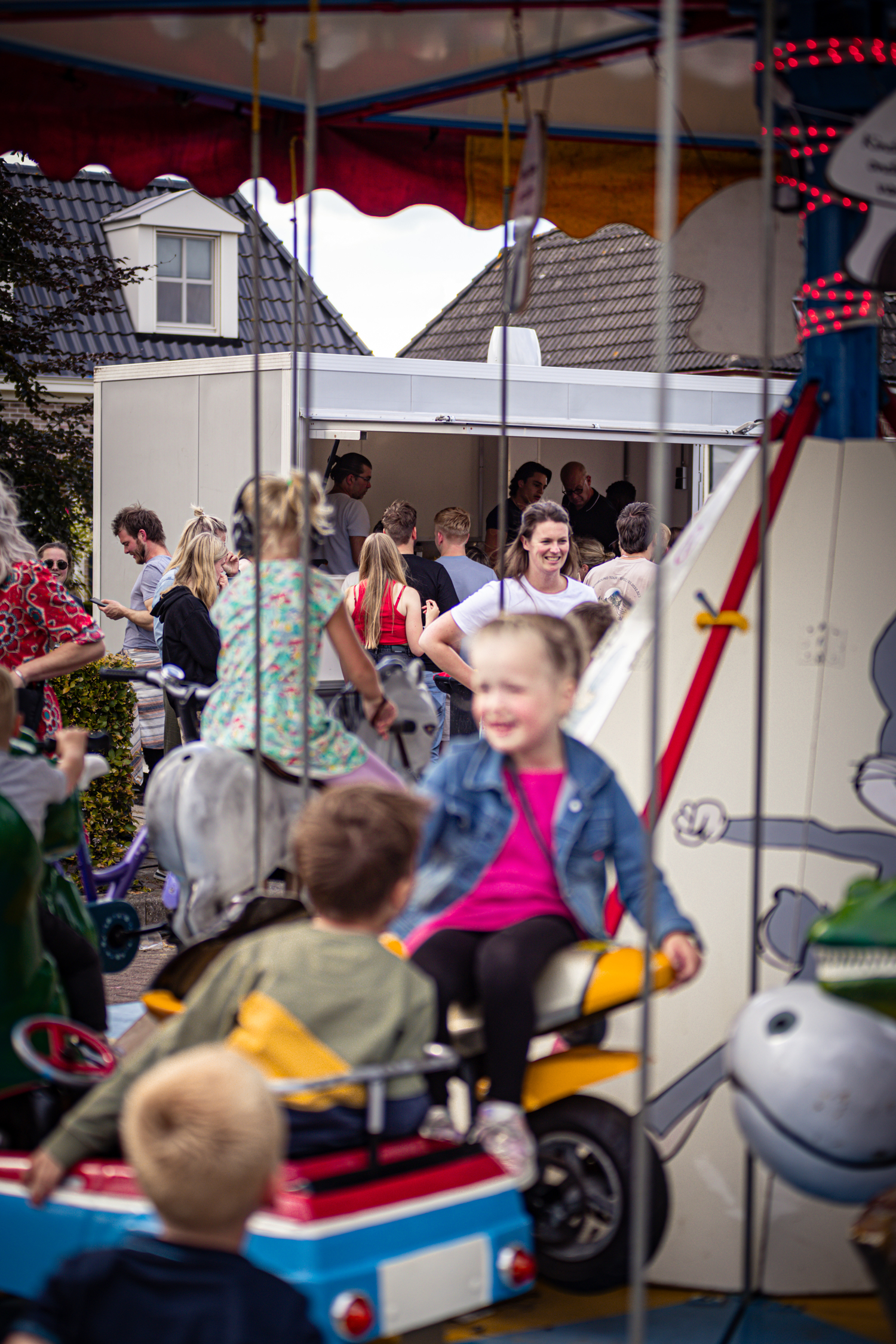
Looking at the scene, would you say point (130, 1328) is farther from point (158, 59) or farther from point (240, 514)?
point (158, 59)

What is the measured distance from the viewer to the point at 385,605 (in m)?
7.87

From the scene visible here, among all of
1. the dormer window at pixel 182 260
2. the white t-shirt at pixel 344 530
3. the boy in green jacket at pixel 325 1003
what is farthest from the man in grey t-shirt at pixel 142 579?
the dormer window at pixel 182 260

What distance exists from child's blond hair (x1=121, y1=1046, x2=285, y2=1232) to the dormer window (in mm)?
17436

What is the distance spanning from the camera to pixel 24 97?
440cm

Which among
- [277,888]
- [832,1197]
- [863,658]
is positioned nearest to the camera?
[832,1197]

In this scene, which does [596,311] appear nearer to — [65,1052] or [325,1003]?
[65,1052]

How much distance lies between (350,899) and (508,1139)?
512mm

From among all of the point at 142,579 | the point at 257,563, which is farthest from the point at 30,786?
the point at 142,579

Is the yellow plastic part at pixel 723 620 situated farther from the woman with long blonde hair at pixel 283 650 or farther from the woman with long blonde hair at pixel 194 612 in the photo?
the woman with long blonde hair at pixel 194 612

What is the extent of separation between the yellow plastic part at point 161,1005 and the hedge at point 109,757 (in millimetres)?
Answer: 4657

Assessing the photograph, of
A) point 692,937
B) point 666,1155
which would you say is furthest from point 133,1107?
point 666,1155

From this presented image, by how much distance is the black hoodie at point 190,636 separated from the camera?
6.87 meters

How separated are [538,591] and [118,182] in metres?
2.21

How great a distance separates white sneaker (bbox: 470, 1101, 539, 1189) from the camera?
100 inches
